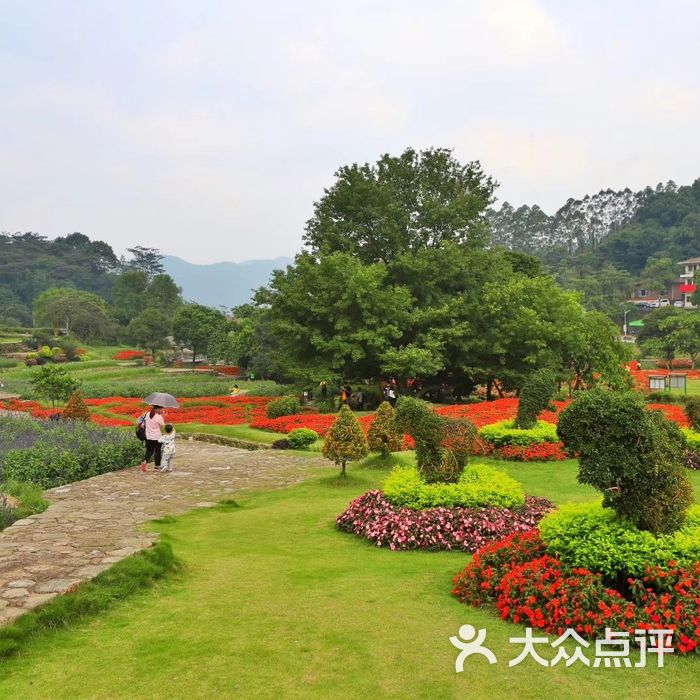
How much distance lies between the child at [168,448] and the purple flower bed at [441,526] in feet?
18.3

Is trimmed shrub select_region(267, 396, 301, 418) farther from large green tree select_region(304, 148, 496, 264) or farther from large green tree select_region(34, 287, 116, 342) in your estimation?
large green tree select_region(34, 287, 116, 342)

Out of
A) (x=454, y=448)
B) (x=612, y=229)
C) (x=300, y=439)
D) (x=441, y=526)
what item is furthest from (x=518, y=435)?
(x=612, y=229)

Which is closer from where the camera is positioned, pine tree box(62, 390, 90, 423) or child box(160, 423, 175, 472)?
child box(160, 423, 175, 472)

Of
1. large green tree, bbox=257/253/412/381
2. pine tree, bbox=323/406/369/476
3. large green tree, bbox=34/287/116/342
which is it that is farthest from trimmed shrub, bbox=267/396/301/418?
large green tree, bbox=34/287/116/342

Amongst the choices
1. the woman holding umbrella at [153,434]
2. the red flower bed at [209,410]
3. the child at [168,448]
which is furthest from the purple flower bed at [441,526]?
the red flower bed at [209,410]

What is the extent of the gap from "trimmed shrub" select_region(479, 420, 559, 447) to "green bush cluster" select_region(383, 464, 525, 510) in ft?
17.2

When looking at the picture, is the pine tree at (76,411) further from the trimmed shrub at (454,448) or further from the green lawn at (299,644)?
the trimmed shrub at (454,448)

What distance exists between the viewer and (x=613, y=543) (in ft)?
17.5

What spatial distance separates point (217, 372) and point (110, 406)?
23.4 metres

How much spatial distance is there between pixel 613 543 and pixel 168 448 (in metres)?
9.27

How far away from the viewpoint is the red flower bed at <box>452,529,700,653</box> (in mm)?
4645

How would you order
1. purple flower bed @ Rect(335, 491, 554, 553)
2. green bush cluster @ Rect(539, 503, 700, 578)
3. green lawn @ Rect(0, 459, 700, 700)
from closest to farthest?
green lawn @ Rect(0, 459, 700, 700)
green bush cluster @ Rect(539, 503, 700, 578)
purple flower bed @ Rect(335, 491, 554, 553)

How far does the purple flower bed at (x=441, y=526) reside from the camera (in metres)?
7.31

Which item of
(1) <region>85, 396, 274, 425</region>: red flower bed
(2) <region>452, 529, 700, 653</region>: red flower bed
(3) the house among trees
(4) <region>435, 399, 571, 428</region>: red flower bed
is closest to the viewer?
(2) <region>452, 529, 700, 653</region>: red flower bed
